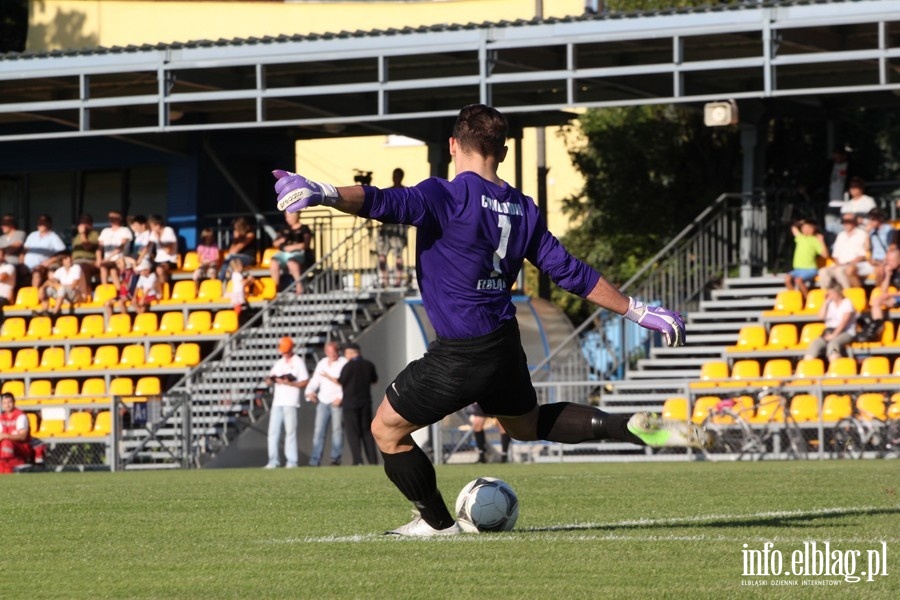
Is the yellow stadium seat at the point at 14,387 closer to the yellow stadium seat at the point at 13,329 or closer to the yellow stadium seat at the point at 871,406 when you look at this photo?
the yellow stadium seat at the point at 13,329

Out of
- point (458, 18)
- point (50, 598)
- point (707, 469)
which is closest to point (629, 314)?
point (50, 598)

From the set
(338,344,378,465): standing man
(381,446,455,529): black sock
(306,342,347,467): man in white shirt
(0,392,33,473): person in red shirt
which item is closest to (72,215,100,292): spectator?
(0,392,33,473): person in red shirt

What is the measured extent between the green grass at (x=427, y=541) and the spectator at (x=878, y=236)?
1006cm

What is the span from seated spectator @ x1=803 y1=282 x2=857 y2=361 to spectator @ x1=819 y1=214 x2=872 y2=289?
2.13 ft

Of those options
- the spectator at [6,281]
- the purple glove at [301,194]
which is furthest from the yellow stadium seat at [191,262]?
the purple glove at [301,194]

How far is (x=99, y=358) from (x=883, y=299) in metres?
12.5

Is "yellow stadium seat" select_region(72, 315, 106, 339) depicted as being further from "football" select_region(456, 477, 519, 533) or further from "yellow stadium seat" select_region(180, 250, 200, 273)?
"football" select_region(456, 477, 519, 533)

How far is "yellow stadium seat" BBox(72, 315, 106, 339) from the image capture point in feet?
89.9

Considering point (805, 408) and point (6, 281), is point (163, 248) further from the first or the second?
point (805, 408)

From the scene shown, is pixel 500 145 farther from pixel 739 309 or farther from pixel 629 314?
pixel 739 309

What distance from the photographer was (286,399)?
2352 centimetres

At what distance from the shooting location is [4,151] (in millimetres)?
31594

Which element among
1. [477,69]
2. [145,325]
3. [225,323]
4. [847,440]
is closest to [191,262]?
→ [145,325]

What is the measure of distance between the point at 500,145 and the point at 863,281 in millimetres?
16509
